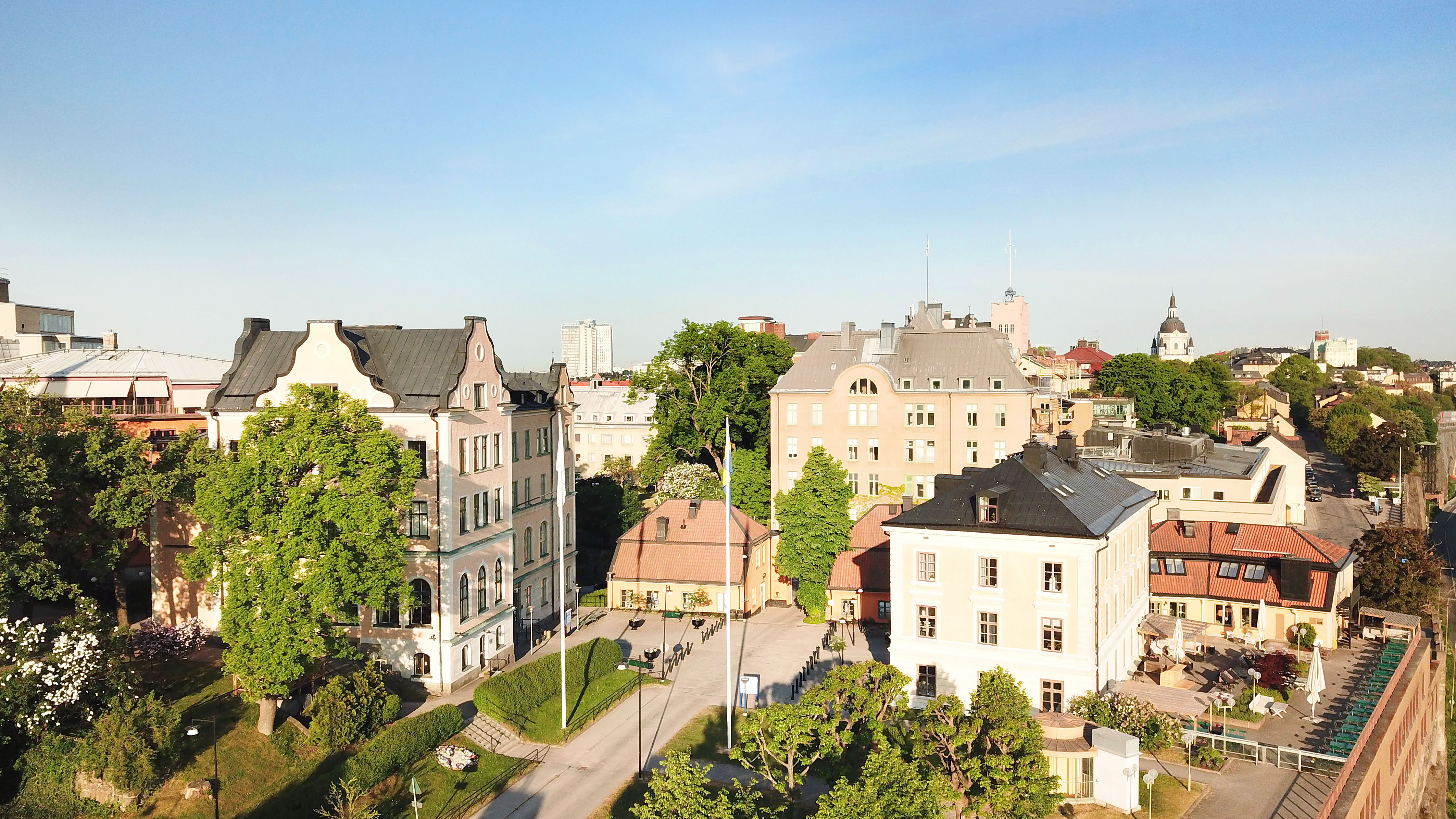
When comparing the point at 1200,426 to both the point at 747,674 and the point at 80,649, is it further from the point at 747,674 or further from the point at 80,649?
the point at 80,649

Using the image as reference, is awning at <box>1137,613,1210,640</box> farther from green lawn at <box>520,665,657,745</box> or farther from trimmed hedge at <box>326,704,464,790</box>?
Answer: trimmed hedge at <box>326,704,464,790</box>

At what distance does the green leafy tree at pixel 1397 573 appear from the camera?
48.6 m

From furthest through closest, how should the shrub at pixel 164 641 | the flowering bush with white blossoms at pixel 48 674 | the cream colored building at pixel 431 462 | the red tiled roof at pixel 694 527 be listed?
the red tiled roof at pixel 694 527 → the cream colored building at pixel 431 462 → the shrub at pixel 164 641 → the flowering bush with white blossoms at pixel 48 674

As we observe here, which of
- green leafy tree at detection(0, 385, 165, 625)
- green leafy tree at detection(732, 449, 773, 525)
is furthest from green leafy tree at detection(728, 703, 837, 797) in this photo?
green leafy tree at detection(732, 449, 773, 525)

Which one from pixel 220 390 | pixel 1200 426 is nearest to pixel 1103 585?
pixel 220 390

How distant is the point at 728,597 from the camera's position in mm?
36219

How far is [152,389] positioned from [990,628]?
50948mm

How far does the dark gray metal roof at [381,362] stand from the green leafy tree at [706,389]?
27970 millimetres

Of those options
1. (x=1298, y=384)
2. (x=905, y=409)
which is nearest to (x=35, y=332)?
(x=905, y=409)

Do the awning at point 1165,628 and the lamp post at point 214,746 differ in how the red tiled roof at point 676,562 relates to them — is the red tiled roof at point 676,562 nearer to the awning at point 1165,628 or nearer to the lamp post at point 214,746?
the awning at point 1165,628

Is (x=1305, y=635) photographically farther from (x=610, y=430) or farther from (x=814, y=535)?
(x=610, y=430)

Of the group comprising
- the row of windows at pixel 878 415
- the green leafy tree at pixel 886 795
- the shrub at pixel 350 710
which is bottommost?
the shrub at pixel 350 710

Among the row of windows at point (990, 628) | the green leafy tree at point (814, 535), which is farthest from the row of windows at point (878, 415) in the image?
the row of windows at point (990, 628)

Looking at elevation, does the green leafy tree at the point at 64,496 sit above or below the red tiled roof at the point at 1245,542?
above
